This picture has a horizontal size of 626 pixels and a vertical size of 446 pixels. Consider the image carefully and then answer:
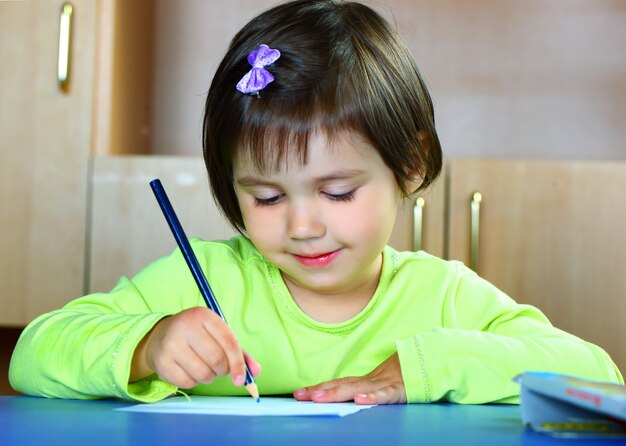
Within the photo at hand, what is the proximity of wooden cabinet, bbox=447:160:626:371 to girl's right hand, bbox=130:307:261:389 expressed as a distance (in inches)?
50.5

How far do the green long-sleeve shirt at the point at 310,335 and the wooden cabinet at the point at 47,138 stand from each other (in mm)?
1007

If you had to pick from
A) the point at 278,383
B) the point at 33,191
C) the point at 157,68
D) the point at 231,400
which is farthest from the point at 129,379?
the point at 157,68

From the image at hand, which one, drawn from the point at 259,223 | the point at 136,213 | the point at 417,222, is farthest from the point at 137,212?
the point at 259,223

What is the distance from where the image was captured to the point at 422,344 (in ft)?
3.07

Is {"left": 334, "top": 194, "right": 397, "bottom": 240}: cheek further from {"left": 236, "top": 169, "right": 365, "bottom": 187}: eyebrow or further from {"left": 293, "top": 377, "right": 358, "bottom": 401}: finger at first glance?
{"left": 293, "top": 377, "right": 358, "bottom": 401}: finger

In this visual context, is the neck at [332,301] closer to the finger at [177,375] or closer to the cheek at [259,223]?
the cheek at [259,223]

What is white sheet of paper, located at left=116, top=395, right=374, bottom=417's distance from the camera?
0.73 metres

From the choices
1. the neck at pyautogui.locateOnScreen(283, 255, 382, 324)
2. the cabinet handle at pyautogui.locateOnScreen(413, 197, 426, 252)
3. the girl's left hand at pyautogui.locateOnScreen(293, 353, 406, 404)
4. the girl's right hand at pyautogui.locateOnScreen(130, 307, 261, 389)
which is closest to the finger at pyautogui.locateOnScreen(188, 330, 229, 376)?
the girl's right hand at pyautogui.locateOnScreen(130, 307, 261, 389)

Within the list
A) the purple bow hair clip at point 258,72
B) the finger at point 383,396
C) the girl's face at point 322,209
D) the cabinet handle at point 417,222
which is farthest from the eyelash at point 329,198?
the cabinet handle at point 417,222

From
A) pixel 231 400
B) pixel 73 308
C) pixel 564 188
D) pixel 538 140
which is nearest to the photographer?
pixel 231 400

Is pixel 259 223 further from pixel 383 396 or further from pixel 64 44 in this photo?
pixel 64 44

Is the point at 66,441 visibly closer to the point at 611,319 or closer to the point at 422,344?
the point at 422,344

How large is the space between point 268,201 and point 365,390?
0.24 metres

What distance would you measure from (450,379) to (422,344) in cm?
4
